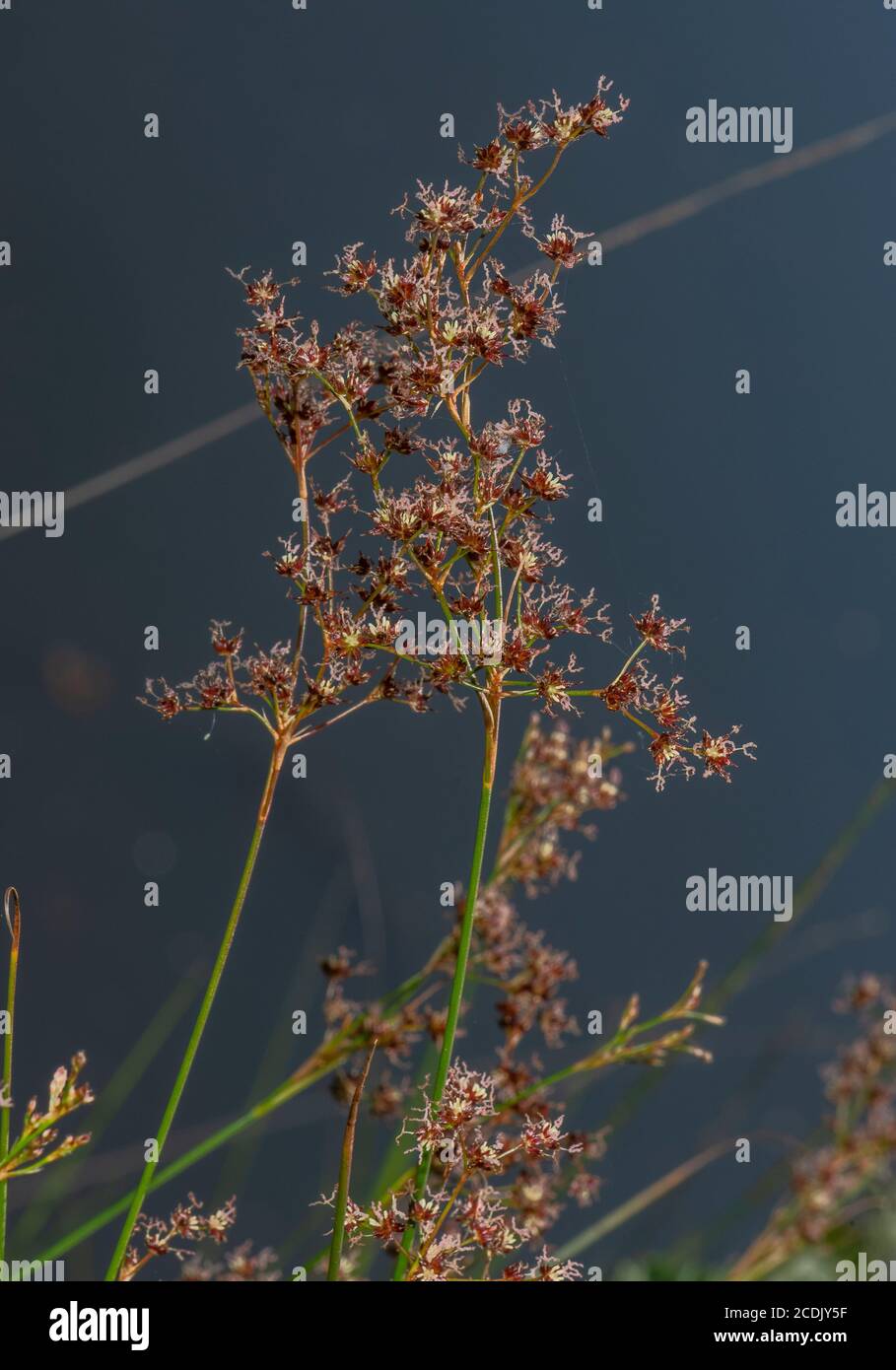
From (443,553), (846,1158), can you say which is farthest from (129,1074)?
(443,553)

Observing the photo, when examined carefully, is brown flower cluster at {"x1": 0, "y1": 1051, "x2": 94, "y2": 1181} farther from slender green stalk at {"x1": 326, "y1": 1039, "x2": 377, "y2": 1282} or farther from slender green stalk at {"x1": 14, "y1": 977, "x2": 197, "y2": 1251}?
slender green stalk at {"x1": 14, "y1": 977, "x2": 197, "y2": 1251}

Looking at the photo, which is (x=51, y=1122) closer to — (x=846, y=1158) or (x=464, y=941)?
(x=464, y=941)

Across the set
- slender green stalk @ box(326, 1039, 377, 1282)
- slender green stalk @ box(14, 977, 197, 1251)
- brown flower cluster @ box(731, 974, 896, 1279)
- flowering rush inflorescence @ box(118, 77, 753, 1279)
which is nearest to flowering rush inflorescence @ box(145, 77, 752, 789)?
flowering rush inflorescence @ box(118, 77, 753, 1279)

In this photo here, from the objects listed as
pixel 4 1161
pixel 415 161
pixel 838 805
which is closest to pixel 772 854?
pixel 838 805

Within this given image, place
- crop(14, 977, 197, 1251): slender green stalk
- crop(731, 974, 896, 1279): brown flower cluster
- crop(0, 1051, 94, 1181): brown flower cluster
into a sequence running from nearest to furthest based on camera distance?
crop(0, 1051, 94, 1181): brown flower cluster < crop(731, 974, 896, 1279): brown flower cluster < crop(14, 977, 197, 1251): slender green stalk

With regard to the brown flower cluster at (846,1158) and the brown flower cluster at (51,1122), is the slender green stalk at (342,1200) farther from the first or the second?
the brown flower cluster at (846,1158)

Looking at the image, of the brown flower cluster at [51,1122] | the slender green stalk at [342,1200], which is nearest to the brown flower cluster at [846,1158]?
the slender green stalk at [342,1200]

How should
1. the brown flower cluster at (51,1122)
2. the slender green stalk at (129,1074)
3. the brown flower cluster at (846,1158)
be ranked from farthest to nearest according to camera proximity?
the slender green stalk at (129,1074) → the brown flower cluster at (846,1158) → the brown flower cluster at (51,1122)

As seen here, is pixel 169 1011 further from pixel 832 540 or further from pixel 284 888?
pixel 832 540

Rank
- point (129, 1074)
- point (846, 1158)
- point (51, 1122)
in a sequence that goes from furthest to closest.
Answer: point (129, 1074)
point (846, 1158)
point (51, 1122)

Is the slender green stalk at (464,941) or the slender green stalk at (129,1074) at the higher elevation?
the slender green stalk at (464,941)

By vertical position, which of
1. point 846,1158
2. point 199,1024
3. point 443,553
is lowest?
point 846,1158
